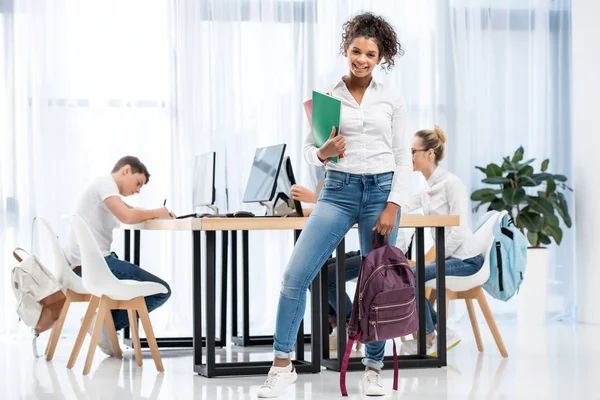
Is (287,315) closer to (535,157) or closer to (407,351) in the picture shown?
(407,351)

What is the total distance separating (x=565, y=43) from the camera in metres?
6.31

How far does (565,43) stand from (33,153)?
3.70 m

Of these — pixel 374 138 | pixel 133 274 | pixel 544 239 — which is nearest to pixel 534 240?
pixel 544 239

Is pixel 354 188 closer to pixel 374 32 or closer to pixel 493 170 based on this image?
pixel 374 32

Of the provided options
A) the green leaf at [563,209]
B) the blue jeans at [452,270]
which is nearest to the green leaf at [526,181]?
the green leaf at [563,209]

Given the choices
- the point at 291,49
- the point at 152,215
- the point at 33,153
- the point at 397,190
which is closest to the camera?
the point at 397,190

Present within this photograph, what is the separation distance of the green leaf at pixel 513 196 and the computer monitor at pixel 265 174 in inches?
86.5

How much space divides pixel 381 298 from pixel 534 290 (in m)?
3.32

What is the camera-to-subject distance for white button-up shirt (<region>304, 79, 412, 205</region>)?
9.68 feet

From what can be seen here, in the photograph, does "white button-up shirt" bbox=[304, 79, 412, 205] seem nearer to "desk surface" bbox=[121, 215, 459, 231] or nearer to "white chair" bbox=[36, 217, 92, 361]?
"desk surface" bbox=[121, 215, 459, 231]

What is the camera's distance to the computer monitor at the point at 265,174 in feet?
12.6

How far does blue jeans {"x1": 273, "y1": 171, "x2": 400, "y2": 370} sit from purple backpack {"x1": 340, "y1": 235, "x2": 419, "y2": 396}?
12 cm

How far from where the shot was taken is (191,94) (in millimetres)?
5742

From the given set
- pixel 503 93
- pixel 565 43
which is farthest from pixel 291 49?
pixel 565 43
